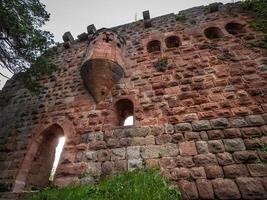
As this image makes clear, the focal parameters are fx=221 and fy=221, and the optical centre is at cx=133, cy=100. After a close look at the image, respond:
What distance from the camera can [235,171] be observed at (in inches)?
152

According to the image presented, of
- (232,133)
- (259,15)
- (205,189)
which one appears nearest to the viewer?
(205,189)

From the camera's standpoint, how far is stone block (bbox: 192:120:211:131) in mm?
4559

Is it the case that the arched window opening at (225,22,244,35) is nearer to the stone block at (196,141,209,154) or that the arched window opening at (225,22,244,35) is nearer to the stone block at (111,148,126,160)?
the stone block at (196,141,209,154)

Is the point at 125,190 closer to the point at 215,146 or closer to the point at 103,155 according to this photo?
the point at 103,155

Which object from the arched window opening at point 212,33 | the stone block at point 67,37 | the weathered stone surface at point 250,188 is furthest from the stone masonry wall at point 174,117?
the stone block at point 67,37

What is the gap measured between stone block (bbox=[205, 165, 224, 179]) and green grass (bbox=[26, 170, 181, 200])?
2.15 feet

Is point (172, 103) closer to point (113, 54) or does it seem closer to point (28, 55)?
point (113, 54)

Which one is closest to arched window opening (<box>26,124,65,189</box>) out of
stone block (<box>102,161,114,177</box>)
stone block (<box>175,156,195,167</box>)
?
stone block (<box>102,161,114,177</box>)

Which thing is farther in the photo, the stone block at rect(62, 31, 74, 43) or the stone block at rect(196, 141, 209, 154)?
the stone block at rect(62, 31, 74, 43)

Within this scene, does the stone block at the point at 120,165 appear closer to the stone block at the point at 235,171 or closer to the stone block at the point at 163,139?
the stone block at the point at 163,139

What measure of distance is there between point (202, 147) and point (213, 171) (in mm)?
498

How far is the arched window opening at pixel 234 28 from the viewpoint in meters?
6.37

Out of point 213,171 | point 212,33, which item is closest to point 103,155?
point 213,171

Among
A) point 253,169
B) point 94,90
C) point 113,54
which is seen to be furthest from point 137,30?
point 253,169
